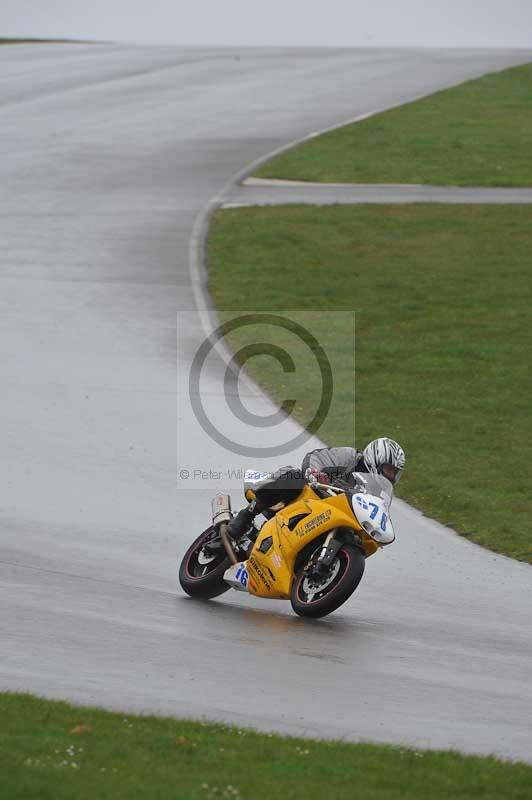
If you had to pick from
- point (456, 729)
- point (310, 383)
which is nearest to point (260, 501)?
point (456, 729)

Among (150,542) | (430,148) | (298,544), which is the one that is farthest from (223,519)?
(430,148)

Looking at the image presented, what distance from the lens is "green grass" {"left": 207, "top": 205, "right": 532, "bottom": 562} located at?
1788 centimetres

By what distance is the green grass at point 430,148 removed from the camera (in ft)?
114

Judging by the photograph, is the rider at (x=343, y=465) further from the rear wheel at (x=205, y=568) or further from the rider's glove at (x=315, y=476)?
the rear wheel at (x=205, y=568)

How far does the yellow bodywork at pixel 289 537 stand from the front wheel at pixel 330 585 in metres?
0.14

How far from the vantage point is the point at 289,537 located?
11039 millimetres

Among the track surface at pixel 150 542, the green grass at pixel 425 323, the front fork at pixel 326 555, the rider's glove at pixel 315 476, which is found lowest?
the green grass at pixel 425 323

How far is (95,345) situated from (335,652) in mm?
12564

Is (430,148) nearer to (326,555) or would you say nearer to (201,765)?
(326,555)

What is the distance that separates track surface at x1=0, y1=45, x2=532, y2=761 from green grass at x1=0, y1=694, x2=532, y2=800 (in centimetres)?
46

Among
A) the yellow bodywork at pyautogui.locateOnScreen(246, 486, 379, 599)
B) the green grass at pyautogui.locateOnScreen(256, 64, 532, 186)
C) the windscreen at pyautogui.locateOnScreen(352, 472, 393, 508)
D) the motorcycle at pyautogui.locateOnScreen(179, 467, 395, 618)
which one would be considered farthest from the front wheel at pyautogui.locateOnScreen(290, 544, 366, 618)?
the green grass at pyautogui.locateOnScreen(256, 64, 532, 186)

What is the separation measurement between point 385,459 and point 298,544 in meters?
1.05

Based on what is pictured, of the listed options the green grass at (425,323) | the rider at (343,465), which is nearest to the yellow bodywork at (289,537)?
the rider at (343,465)

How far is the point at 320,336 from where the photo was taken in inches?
985
